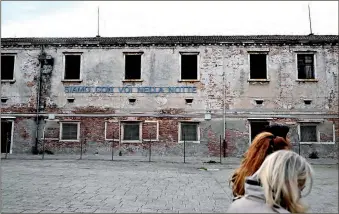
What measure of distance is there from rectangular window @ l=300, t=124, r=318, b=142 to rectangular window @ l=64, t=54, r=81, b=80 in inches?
563

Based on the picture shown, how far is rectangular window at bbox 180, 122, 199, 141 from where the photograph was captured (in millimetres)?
20562

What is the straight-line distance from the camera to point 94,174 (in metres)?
11.9

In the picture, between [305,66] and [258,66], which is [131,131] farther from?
[305,66]

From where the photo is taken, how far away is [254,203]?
6.39 feet

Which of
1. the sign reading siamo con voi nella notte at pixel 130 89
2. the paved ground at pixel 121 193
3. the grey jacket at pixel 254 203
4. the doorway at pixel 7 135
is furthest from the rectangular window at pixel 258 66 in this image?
the grey jacket at pixel 254 203

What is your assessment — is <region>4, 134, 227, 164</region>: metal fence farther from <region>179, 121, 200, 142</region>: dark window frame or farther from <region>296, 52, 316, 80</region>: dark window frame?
<region>296, 52, 316, 80</region>: dark window frame

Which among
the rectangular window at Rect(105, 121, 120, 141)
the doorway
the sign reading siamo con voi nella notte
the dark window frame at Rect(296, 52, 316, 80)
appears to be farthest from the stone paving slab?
the dark window frame at Rect(296, 52, 316, 80)

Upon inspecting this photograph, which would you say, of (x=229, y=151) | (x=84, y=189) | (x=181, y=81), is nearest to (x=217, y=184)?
(x=84, y=189)

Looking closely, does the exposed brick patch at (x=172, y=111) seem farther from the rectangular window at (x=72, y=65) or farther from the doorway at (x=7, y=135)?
the doorway at (x=7, y=135)

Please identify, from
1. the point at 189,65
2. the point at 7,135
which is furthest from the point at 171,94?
the point at 7,135

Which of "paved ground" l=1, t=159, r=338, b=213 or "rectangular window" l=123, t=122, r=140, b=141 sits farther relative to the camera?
"rectangular window" l=123, t=122, r=140, b=141

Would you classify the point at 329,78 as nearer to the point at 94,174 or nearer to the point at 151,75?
the point at 151,75

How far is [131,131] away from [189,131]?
3552 mm

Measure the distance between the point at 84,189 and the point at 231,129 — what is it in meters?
13.1
